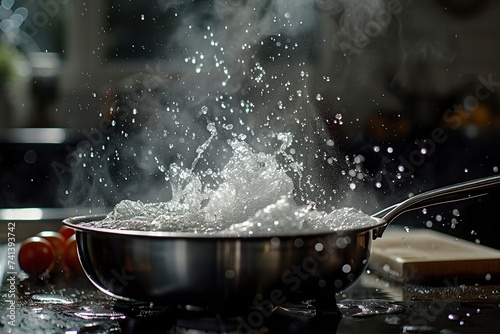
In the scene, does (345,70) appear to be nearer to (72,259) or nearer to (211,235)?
(72,259)

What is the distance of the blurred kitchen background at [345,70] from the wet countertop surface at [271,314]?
7.07 ft

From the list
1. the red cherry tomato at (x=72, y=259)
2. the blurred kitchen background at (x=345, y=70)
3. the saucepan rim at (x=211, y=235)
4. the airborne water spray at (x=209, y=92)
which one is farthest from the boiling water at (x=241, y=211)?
the blurred kitchen background at (x=345, y=70)

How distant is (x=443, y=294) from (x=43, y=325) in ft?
1.91

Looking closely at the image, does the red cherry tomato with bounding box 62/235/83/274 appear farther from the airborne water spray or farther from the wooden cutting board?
the airborne water spray

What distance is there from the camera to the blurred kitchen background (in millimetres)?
3266

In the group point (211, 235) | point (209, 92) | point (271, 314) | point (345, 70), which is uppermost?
point (345, 70)

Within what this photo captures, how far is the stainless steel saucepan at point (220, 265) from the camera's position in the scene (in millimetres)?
712

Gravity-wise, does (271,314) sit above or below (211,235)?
below

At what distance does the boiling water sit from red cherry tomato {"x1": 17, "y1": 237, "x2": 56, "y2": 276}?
0.76 feet

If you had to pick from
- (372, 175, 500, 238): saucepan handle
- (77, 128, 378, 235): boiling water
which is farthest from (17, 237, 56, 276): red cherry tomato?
(372, 175, 500, 238): saucepan handle

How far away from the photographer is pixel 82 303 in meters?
0.91

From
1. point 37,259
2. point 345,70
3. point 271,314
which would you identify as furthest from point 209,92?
point 271,314

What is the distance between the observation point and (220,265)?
0.71 meters

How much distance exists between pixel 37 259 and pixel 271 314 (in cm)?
49
